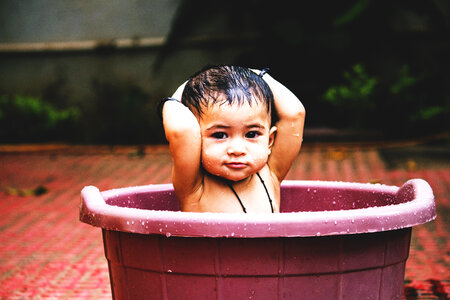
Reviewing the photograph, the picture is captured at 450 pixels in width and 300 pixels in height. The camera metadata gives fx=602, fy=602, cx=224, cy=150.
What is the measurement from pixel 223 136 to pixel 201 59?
22.6 ft

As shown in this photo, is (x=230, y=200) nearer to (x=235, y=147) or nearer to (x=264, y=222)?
(x=235, y=147)

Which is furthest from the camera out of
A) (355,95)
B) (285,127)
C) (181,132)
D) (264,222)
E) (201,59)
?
(201,59)

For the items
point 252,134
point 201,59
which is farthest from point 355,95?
point 252,134

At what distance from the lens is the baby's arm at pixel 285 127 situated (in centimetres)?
170

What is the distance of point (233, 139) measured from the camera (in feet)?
4.99

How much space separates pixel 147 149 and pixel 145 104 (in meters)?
1.01

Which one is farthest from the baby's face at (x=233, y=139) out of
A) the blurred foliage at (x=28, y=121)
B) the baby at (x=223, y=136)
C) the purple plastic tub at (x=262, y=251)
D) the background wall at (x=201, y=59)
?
the blurred foliage at (x=28, y=121)

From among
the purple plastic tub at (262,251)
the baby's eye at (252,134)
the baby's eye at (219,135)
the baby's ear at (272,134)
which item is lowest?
the purple plastic tub at (262,251)

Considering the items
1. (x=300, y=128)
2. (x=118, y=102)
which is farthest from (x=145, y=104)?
(x=300, y=128)

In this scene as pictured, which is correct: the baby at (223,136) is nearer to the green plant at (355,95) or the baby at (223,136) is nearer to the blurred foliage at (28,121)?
the green plant at (355,95)

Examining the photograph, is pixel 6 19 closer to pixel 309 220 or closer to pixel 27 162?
pixel 27 162

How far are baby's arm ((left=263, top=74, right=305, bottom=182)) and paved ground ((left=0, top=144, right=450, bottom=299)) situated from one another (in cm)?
113

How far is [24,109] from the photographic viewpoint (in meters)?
7.63

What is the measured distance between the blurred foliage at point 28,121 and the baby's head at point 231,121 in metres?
6.55
